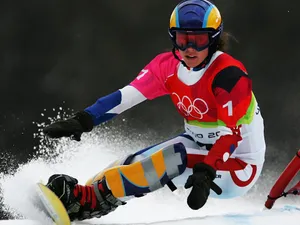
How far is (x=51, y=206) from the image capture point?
1982mm

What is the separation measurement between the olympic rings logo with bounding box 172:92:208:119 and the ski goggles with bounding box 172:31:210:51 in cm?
23

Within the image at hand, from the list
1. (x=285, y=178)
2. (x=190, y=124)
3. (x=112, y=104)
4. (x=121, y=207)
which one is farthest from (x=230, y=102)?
(x=121, y=207)

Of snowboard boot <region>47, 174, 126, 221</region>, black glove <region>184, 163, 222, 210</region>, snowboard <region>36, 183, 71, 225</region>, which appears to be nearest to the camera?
black glove <region>184, 163, 222, 210</region>

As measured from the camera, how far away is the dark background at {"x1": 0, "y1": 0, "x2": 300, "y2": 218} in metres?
4.39

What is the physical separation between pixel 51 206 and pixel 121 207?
42.9 inches

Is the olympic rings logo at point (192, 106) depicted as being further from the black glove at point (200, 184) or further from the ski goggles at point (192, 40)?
the black glove at point (200, 184)

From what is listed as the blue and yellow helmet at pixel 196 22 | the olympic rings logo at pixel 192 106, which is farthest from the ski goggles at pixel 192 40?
the olympic rings logo at pixel 192 106

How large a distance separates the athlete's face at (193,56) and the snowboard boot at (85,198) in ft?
1.91

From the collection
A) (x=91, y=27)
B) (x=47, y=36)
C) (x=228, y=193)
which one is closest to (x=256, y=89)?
(x=91, y=27)

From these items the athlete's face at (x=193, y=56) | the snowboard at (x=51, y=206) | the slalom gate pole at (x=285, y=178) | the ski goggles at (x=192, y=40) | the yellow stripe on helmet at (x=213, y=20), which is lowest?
the slalom gate pole at (x=285, y=178)

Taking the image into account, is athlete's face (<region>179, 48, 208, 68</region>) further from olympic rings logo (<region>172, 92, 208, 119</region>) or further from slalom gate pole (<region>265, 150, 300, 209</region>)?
slalom gate pole (<region>265, 150, 300, 209</region>)

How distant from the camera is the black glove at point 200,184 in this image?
1.80 m

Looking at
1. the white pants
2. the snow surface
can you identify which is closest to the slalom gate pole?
the snow surface

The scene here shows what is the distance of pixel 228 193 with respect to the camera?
93.7 inches
